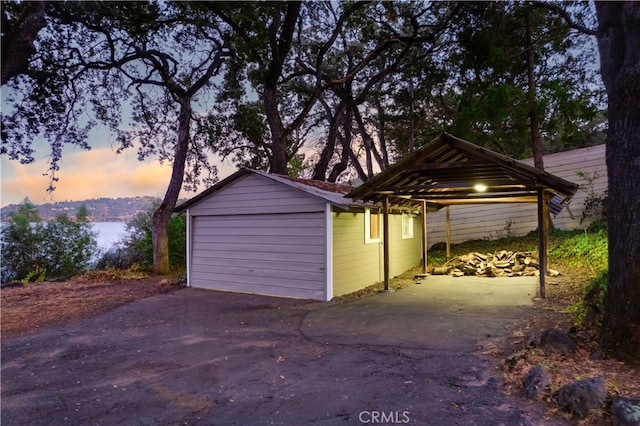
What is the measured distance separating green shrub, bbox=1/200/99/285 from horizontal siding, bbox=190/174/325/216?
6.18 metres

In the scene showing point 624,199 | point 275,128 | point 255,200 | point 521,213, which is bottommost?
point 624,199

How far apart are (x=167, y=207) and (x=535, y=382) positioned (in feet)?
39.9

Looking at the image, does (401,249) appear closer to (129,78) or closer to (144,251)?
(144,251)

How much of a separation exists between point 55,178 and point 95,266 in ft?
11.5

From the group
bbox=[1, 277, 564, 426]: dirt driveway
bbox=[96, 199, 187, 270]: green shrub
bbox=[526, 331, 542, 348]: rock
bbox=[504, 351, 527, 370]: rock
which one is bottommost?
bbox=[1, 277, 564, 426]: dirt driveway

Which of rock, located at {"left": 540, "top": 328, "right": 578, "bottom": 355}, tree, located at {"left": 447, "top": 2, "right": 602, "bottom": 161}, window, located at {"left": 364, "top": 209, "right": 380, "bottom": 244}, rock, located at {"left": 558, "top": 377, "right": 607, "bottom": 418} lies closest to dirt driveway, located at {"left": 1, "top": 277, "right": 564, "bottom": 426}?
rock, located at {"left": 558, "top": 377, "right": 607, "bottom": 418}

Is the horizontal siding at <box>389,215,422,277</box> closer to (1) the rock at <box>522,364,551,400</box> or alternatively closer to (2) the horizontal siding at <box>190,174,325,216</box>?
(2) the horizontal siding at <box>190,174,325,216</box>

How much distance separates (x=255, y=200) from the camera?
951cm

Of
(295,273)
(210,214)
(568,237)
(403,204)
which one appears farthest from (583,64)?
(210,214)

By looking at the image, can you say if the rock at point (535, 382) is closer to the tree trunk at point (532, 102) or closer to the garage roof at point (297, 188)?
the garage roof at point (297, 188)

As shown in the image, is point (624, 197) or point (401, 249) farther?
point (401, 249)

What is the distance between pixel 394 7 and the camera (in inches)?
555

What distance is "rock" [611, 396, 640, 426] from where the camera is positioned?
266cm

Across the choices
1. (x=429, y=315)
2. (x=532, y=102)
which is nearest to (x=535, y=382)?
(x=429, y=315)
